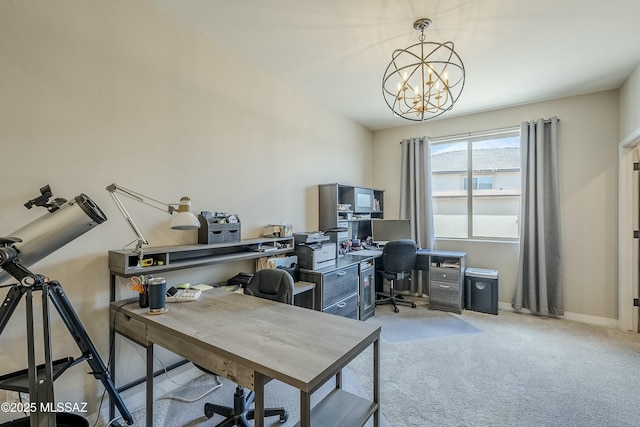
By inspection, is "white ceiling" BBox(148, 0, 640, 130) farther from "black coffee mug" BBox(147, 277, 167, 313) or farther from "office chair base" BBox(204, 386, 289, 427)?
"office chair base" BBox(204, 386, 289, 427)

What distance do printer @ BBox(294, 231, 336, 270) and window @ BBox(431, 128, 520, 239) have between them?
A: 2.32m

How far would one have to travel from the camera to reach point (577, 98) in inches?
144

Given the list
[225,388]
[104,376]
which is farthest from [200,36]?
[225,388]

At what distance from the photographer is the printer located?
298 centimetres

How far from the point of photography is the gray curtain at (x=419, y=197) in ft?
14.9

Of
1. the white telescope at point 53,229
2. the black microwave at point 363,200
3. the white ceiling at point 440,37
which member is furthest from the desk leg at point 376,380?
the black microwave at point 363,200

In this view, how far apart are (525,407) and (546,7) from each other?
2840 millimetres

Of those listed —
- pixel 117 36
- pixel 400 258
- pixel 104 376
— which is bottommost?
pixel 104 376

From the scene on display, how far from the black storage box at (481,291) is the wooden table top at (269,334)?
3100 millimetres

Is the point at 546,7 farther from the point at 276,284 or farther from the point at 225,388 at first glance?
the point at 225,388

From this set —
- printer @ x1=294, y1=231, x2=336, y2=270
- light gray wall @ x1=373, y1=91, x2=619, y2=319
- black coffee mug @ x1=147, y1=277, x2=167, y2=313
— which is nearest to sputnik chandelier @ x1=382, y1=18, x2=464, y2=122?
printer @ x1=294, y1=231, x2=336, y2=270

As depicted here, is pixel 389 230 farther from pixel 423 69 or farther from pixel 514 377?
pixel 423 69

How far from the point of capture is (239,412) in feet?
5.83

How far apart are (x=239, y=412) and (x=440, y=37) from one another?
10.4ft
